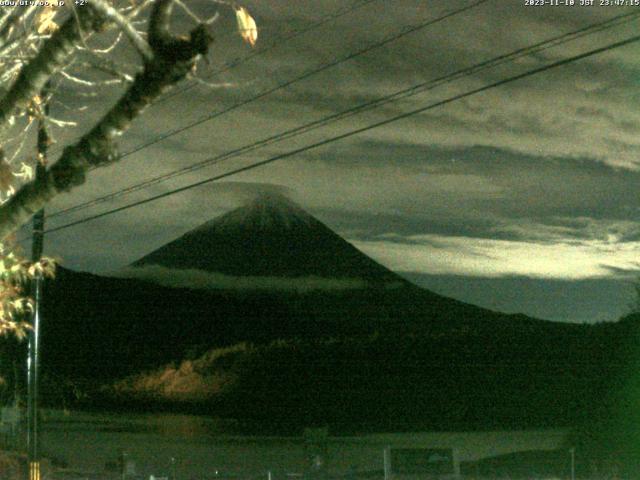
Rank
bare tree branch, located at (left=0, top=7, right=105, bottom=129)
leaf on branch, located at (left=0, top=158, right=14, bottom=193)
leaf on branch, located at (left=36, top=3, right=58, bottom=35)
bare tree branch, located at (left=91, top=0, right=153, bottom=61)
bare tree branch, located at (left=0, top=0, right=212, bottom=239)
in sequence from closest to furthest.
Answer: bare tree branch, located at (left=0, top=0, right=212, bottom=239), bare tree branch, located at (left=91, top=0, right=153, bottom=61), bare tree branch, located at (left=0, top=7, right=105, bottom=129), leaf on branch, located at (left=0, top=158, right=14, bottom=193), leaf on branch, located at (left=36, top=3, right=58, bottom=35)

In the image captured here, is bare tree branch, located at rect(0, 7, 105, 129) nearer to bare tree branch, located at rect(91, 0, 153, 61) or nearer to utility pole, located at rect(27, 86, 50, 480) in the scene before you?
bare tree branch, located at rect(91, 0, 153, 61)

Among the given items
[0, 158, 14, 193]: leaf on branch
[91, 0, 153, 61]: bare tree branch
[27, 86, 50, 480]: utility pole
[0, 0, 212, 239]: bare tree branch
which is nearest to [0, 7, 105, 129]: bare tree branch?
[91, 0, 153, 61]: bare tree branch

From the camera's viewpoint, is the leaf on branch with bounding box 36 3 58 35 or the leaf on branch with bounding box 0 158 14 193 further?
the leaf on branch with bounding box 36 3 58 35

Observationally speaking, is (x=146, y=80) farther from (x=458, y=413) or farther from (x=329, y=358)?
(x=329, y=358)

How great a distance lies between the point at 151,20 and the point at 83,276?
345ft

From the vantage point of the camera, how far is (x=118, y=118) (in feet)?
19.4

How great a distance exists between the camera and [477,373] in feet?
335

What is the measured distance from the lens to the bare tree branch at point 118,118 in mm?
5578

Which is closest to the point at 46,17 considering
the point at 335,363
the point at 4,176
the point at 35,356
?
the point at 4,176

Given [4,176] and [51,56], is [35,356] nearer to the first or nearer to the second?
[4,176]

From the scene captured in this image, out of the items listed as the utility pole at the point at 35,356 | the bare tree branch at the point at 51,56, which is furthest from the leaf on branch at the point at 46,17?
the utility pole at the point at 35,356

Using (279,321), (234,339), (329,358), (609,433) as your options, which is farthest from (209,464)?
(279,321)

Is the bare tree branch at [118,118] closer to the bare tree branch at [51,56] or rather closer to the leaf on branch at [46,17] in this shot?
the bare tree branch at [51,56]

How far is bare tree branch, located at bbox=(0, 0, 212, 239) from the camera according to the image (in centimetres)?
558
